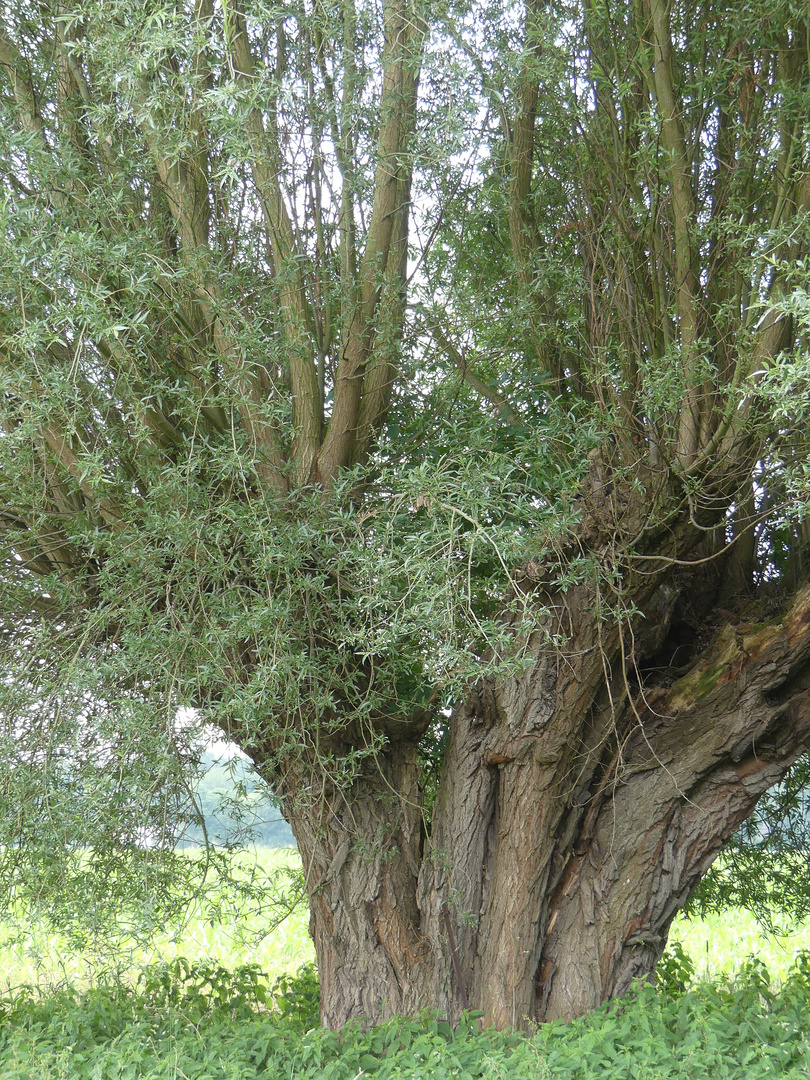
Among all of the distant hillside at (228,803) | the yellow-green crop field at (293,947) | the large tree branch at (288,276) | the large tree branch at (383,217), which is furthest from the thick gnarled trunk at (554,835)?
the yellow-green crop field at (293,947)

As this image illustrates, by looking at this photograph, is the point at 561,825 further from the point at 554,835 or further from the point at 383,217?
the point at 383,217

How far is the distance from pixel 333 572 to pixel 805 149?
2.76 m

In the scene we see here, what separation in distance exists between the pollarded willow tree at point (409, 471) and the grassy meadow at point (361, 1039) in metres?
0.33

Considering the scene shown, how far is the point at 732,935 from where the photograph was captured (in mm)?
8797

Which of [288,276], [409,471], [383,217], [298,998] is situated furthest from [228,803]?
[383,217]

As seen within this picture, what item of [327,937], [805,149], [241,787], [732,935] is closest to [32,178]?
[241,787]

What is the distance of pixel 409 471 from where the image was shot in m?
3.73

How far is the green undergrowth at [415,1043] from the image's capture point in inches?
152

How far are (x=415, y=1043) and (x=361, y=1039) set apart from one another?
0.36 metres

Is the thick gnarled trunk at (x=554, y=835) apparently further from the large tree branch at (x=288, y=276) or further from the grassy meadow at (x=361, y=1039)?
the large tree branch at (x=288, y=276)

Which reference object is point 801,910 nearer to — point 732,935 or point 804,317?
point 732,935

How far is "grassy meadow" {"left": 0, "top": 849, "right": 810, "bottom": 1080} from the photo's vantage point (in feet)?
12.7

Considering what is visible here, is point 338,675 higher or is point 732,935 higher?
point 338,675

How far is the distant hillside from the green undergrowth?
0.95m
